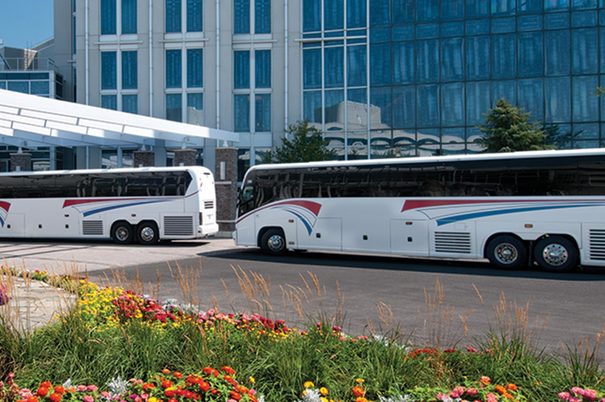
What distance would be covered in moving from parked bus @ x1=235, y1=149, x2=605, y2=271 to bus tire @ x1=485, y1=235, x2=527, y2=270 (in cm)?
3

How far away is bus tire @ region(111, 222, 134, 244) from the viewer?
25.0 meters

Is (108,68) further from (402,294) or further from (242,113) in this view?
(402,294)

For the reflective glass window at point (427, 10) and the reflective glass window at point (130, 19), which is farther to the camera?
the reflective glass window at point (130, 19)

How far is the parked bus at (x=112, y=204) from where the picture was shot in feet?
78.7

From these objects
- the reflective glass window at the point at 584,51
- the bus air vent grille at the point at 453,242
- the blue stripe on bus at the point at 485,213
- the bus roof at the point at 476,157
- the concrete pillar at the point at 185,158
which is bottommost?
the bus air vent grille at the point at 453,242

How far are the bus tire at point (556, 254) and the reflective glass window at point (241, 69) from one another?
2624 cm

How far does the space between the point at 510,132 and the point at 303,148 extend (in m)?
10.8

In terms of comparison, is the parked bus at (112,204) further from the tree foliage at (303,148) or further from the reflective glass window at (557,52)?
the reflective glass window at (557,52)

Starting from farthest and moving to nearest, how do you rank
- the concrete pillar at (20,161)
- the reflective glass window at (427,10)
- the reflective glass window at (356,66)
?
the reflective glass window at (356,66) → the concrete pillar at (20,161) → the reflective glass window at (427,10)

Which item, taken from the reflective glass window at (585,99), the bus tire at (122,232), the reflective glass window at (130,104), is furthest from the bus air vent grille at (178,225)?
the reflective glass window at (585,99)

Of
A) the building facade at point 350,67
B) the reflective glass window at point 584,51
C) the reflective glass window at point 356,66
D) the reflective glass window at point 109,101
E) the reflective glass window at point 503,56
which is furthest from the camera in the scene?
the reflective glass window at point 109,101

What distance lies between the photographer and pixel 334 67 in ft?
122

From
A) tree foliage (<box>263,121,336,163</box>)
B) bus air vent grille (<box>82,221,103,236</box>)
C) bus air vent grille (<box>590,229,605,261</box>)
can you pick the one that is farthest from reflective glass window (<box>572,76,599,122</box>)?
bus air vent grille (<box>82,221,103,236</box>)

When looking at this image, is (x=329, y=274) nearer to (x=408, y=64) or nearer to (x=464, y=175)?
(x=464, y=175)
